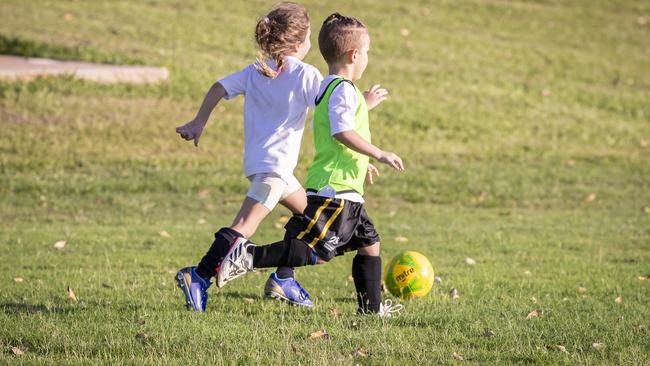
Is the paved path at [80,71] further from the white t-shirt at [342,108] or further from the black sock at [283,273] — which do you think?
the white t-shirt at [342,108]

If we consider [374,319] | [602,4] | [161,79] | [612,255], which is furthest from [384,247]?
[602,4]

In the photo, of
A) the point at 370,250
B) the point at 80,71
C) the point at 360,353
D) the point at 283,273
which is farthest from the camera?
the point at 80,71

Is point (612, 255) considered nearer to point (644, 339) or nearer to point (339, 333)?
point (644, 339)

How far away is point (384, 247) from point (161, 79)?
808 centimetres

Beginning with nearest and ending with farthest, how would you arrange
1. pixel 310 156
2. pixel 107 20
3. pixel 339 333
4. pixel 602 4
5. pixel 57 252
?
pixel 339 333 < pixel 57 252 < pixel 310 156 < pixel 107 20 < pixel 602 4

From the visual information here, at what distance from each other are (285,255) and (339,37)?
4.37 feet

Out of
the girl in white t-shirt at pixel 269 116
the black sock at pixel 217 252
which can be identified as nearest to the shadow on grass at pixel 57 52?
the girl in white t-shirt at pixel 269 116

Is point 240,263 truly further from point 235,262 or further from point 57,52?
point 57,52

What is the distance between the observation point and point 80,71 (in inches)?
626

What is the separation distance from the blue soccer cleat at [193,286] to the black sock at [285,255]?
0.34 m

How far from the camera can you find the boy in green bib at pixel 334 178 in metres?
5.48

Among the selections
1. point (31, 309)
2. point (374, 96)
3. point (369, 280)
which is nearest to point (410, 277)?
point (369, 280)

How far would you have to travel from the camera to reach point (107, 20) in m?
19.9

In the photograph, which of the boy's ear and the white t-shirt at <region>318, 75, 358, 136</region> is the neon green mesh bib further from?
the boy's ear
